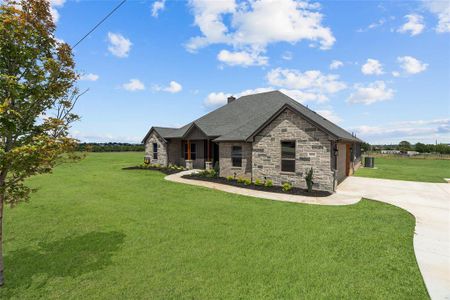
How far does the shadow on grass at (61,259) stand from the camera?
4.79 m

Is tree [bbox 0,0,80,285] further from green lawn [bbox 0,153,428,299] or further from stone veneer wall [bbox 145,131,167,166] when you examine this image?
stone veneer wall [bbox 145,131,167,166]

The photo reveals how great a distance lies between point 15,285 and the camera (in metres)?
4.49

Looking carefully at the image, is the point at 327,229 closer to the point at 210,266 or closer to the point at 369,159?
the point at 210,266

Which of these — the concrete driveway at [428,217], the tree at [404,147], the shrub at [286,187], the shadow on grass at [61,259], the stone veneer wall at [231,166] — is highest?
the tree at [404,147]

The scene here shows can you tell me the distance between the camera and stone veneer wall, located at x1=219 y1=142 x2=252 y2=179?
1591 cm

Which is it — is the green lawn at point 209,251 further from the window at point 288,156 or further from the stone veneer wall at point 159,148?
the stone veneer wall at point 159,148

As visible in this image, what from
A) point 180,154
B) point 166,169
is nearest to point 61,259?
point 166,169

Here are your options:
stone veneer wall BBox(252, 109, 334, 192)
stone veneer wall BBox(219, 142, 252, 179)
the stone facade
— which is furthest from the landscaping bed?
stone veneer wall BBox(252, 109, 334, 192)

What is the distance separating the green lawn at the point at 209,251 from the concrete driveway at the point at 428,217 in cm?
25

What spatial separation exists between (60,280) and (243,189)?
32.3 ft

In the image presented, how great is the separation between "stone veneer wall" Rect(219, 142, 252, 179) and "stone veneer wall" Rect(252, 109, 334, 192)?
83 centimetres

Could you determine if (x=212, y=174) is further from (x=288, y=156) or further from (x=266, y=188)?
(x=288, y=156)

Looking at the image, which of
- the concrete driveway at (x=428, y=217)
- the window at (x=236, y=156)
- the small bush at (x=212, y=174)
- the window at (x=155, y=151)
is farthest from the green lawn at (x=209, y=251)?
the window at (x=155, y=151)

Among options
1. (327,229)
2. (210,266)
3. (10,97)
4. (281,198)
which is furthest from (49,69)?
(281,198)
